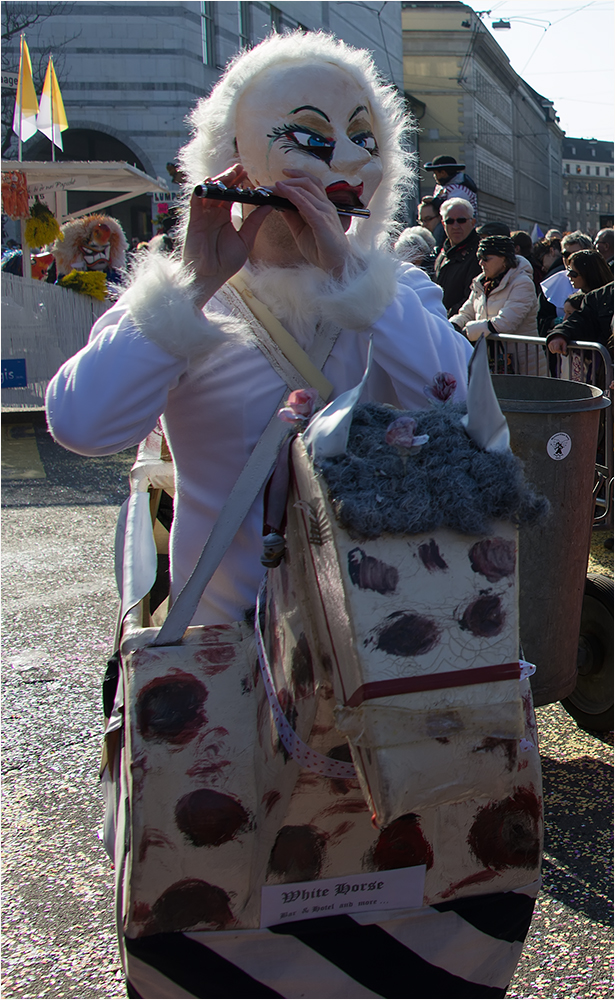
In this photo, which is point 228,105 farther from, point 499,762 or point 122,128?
point 122,128

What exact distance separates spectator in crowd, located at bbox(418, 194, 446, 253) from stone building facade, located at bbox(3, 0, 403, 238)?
14.4m

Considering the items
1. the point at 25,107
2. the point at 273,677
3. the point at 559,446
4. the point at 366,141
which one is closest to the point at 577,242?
the point at 559,446

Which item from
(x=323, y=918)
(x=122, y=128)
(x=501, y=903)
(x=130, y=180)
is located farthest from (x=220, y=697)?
(x=122, y=128)

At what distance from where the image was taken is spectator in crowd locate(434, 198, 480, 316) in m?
7.30

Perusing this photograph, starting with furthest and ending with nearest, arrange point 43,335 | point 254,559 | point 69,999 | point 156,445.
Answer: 1. point 43,335
2. point 156,445
3. point 69,999
4. point 254,559

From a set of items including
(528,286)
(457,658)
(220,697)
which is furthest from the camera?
(528,286)

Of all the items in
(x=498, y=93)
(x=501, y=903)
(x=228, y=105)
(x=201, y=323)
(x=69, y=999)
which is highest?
(x=498, y=93)

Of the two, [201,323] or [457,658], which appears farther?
[201,323]

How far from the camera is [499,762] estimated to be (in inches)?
39.9

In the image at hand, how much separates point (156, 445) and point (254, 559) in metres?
1.01

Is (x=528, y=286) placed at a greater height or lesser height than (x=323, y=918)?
greater

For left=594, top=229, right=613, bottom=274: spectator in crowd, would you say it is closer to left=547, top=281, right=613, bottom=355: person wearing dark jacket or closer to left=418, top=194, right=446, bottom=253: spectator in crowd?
left=418, top=194, right=446, bottom=253: spectator in crowd

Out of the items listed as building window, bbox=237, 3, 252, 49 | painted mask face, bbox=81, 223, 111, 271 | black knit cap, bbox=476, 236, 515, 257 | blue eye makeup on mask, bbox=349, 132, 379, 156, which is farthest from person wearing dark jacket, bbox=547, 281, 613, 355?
building window, bbox=237, 3, 252, 49

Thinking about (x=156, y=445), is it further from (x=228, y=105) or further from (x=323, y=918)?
(x=323, y=918)
